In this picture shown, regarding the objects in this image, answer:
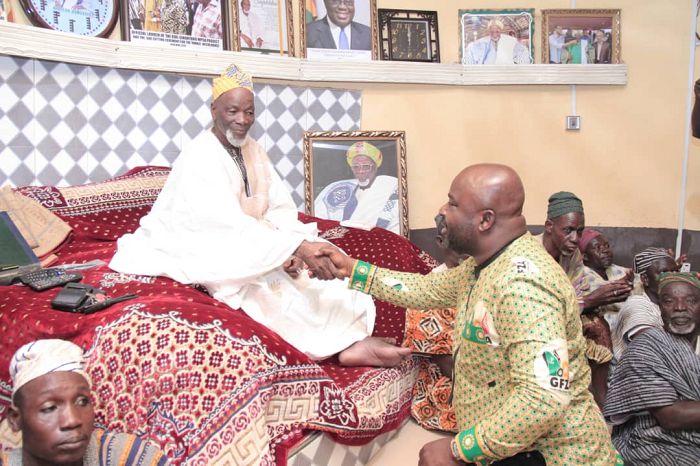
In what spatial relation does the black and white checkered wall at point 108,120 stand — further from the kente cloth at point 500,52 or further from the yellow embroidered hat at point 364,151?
the kente cloth at point 500,52

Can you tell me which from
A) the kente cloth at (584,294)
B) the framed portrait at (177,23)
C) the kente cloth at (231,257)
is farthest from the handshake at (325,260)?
the framed portrait at (177,23)

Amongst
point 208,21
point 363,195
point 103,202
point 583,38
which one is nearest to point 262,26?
point 208,21

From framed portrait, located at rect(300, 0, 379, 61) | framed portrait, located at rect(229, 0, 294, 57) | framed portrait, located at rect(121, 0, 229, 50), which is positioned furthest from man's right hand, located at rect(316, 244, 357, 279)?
framed portrait, located at rect(300, 0, 379, 61)

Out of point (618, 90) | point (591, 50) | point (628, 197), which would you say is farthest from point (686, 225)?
point (591, 50)

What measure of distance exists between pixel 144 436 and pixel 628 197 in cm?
511

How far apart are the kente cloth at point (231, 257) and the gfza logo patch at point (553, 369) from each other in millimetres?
1734

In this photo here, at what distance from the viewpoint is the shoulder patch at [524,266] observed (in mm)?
2182

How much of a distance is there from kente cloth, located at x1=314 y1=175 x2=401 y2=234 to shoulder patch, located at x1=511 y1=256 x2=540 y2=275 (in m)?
3.68

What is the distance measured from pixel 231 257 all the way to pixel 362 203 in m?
2.53

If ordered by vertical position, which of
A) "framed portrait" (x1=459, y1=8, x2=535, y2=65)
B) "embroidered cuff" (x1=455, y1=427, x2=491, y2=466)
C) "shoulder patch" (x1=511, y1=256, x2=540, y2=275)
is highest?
"framed portrait" (x1=459, y1=8, x2=535, y2=65)

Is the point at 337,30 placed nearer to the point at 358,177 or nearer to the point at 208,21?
the point at 208,21

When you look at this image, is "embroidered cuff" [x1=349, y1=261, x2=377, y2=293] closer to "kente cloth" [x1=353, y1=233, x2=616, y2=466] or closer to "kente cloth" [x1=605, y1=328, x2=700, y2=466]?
"kente cloth" [x1=353, y1=233, x2=616, y2=466]

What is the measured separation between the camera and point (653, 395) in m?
2.95

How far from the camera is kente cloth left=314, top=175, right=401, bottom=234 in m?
5.94
